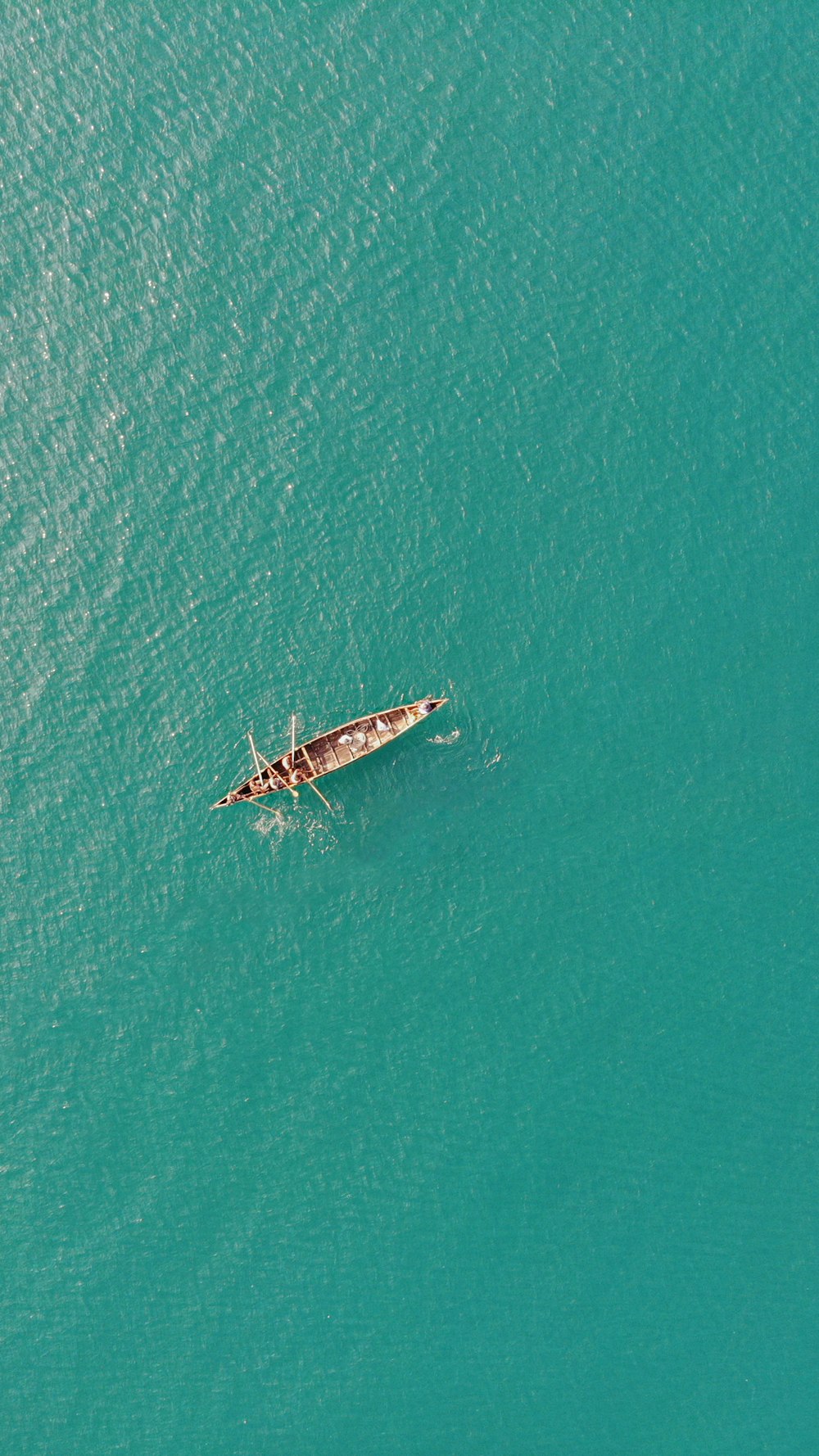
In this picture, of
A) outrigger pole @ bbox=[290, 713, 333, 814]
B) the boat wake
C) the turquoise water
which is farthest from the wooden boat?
the boat wake

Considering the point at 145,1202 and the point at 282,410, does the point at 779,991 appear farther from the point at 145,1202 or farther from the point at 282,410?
the point at 282,410

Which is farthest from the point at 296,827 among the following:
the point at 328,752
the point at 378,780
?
the point at 378,780

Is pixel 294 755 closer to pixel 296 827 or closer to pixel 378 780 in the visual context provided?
pixel 296 827

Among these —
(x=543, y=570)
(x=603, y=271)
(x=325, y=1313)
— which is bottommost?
(x=325, y=1313)

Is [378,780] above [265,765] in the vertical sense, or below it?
below

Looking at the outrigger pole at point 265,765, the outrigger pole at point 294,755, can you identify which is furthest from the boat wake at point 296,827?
the outrigger pole at point 294,755

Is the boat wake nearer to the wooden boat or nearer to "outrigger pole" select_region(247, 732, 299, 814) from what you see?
"outrigger pole" select_region(247, 732, 299, 814)

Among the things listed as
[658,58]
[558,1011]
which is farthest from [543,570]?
[658,58]
